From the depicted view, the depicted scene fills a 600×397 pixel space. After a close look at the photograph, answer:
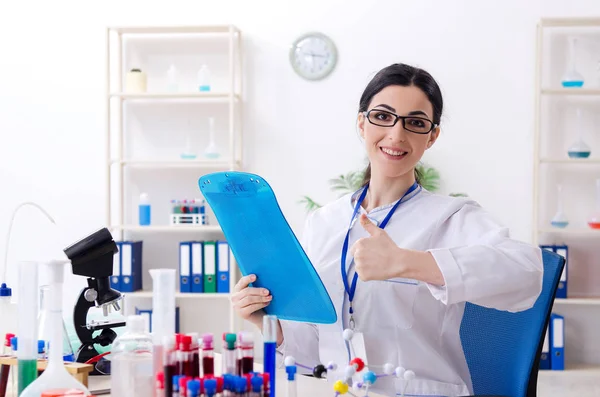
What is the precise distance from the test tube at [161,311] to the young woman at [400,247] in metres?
0.34

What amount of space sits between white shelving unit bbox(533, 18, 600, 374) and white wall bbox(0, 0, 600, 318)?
0.34ft

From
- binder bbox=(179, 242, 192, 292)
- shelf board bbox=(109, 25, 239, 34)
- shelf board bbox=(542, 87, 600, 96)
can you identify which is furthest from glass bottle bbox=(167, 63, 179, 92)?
shelf board bbox=(542, 87, 600, 96)

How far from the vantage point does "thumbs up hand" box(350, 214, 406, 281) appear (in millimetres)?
1423

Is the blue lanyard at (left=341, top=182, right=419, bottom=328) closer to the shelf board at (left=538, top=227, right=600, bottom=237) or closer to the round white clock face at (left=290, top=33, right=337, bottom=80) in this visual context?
the shelf board at (left=538, top=227, right=600, bottom=237)

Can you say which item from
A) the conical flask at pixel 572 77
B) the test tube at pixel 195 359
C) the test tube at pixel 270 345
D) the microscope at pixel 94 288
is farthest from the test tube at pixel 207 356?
the conical flask at pixel 572 77

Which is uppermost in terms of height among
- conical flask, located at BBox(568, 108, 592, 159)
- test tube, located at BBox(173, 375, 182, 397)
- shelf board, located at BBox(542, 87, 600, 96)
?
shelf board, located at BBox(542, 87, 600, 96)

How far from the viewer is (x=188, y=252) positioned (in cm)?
416

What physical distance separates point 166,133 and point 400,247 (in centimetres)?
304

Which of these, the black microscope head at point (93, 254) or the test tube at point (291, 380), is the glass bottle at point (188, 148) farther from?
the test tube at point (291, 380)

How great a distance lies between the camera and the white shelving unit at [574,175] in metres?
4.21

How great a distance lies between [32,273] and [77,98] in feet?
11.4

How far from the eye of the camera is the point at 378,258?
1429mm

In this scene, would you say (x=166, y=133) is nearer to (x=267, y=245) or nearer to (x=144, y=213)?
(x=144, y=213)

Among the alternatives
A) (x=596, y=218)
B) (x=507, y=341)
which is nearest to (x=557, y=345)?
(x=596, y=218)
